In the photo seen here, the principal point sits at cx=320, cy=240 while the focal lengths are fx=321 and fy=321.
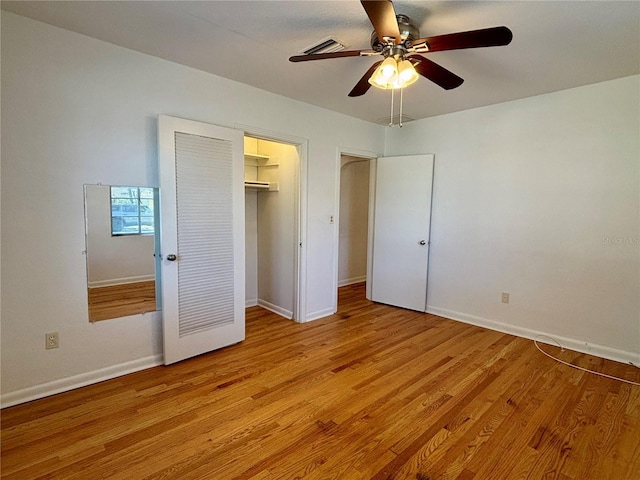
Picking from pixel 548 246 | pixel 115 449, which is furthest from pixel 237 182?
pixel 548 246

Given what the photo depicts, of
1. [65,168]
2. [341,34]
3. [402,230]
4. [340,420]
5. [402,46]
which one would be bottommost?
[340,420]

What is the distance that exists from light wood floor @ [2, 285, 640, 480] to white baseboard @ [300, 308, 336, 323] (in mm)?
748

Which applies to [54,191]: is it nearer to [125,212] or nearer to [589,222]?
[125,212]

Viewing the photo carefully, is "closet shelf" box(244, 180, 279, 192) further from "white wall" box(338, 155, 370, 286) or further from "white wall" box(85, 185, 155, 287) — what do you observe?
"white wall" box(338, 155, 370, 286)

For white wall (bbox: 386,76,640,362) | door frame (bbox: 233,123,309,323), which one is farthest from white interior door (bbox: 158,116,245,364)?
white wall (bbox: 386,76,640,362)

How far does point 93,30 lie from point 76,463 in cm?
269

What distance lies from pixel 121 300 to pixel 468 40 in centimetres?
297

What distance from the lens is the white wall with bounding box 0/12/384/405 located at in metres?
2.09

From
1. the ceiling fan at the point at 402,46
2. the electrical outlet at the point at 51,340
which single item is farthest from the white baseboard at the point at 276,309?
A: the ceiling fan at the point at 402,46

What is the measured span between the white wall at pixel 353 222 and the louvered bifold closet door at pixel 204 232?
10.0 ft

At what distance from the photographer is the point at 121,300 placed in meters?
2.58

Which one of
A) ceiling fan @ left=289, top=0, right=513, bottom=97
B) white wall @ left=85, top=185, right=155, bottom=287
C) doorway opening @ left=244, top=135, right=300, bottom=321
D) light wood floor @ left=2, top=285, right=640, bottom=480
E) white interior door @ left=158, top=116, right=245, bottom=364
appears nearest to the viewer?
ceiling fan @ left=289, top=0, right=513, bottom=97

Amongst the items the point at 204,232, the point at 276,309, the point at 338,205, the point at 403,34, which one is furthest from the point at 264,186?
the point at 403,34

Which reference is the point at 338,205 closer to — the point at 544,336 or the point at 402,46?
the point at 402,46
